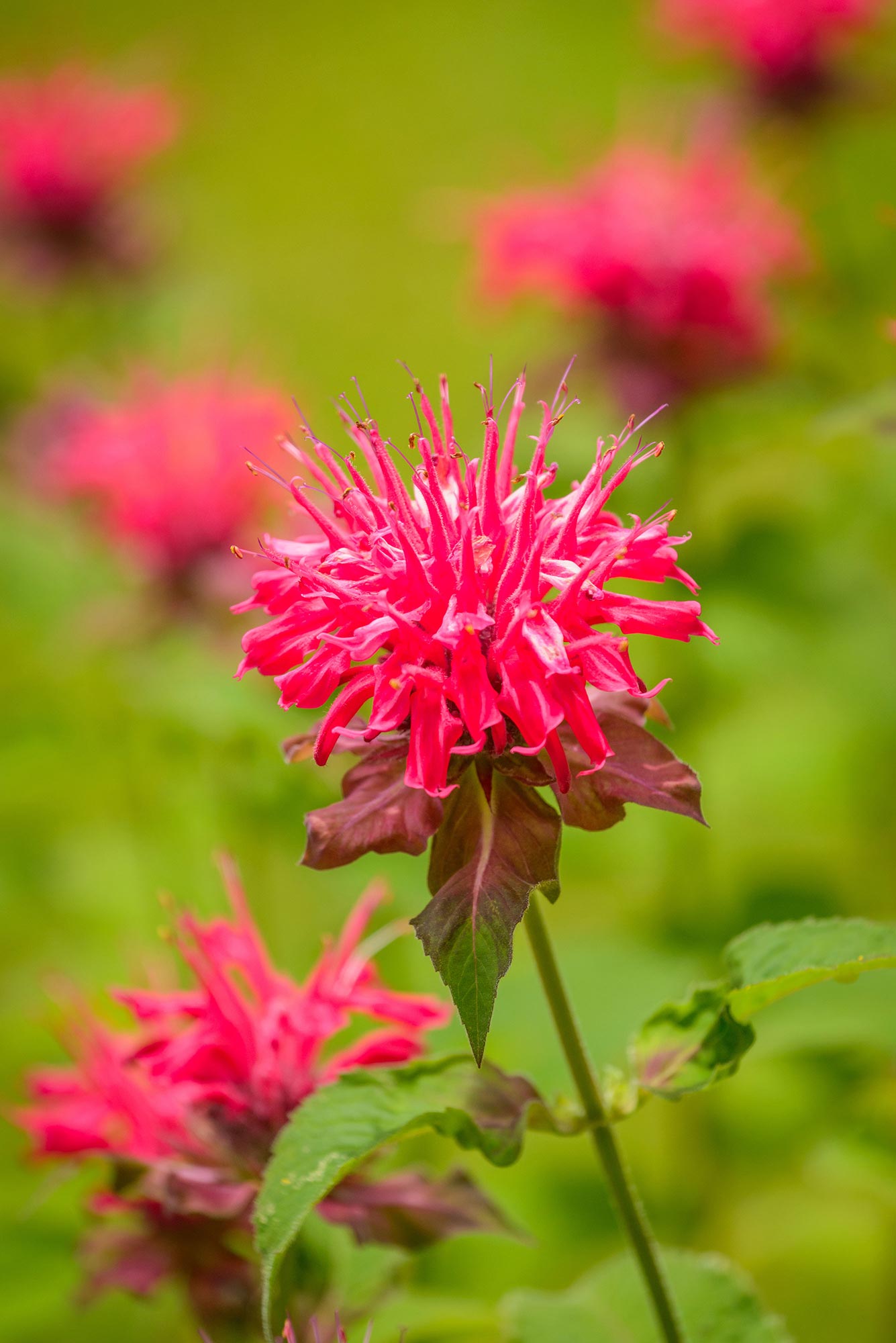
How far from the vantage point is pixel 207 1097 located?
51cm

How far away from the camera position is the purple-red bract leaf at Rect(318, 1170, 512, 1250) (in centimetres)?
47

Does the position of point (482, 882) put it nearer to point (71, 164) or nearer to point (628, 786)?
point (628, 786)

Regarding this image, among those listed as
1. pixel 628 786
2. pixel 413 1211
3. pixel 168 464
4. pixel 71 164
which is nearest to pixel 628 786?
pixel 628 786

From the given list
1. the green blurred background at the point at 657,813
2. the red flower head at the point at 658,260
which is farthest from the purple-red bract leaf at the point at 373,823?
the red flower head at the point at 658,260

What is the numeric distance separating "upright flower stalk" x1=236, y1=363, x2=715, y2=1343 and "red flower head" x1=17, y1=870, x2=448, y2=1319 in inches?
5.6

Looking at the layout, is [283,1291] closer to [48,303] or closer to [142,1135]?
[142,1135]

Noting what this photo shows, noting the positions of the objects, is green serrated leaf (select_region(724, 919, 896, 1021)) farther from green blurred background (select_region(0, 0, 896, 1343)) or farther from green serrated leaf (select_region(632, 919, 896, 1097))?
green blurred background (select_region(0, 0, 896, 1343))

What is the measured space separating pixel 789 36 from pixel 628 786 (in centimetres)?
107

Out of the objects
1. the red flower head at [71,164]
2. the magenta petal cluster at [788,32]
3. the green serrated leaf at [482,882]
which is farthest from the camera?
the red flower head at [71,164]

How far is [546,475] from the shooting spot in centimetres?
42

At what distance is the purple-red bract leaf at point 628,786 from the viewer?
37cm

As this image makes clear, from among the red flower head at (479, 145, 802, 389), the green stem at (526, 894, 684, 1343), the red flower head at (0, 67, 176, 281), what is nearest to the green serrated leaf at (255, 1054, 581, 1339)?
the green stem at (526, 894, 684, 1343)

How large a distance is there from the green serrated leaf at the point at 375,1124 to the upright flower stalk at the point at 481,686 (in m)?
0.03

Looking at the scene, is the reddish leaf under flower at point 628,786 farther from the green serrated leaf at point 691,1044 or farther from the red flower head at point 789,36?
the red flower head at point 789,36
